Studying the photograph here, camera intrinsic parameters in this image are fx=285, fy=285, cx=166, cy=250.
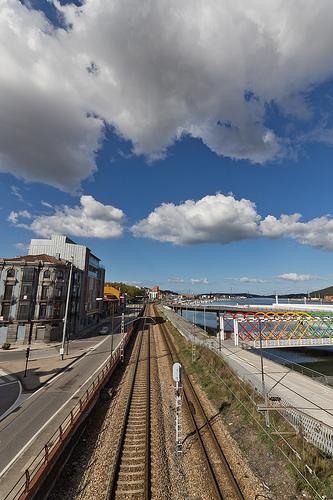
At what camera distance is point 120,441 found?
55.3ft

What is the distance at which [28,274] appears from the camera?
5484 centimetres

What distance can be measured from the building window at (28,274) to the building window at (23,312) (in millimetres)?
5073

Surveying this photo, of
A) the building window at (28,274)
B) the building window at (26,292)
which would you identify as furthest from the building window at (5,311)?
the building window at (28,274)

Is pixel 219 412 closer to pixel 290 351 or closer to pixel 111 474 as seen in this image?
pixel 111 474

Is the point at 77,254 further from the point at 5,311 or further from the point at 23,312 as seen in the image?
the point at 5,311

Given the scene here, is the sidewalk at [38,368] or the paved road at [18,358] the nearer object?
the paved road at [18,358]

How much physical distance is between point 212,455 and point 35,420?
12499 millimetres

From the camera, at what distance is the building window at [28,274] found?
54575 mm

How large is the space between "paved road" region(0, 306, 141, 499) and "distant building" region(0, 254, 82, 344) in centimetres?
2263

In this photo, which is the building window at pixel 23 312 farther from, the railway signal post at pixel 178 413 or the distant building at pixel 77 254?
the railway signal post at pixel 178 413

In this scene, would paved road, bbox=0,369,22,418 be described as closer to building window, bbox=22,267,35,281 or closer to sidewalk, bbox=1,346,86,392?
sidewalk, bbox=1,346,86,392

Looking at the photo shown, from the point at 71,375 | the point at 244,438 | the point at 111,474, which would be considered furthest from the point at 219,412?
the point at 71,375

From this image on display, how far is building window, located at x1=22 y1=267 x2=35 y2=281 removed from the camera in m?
54.6

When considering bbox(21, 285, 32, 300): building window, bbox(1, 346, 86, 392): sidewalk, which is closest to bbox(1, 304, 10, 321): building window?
bbox(21, 285, 32, 300): building window
